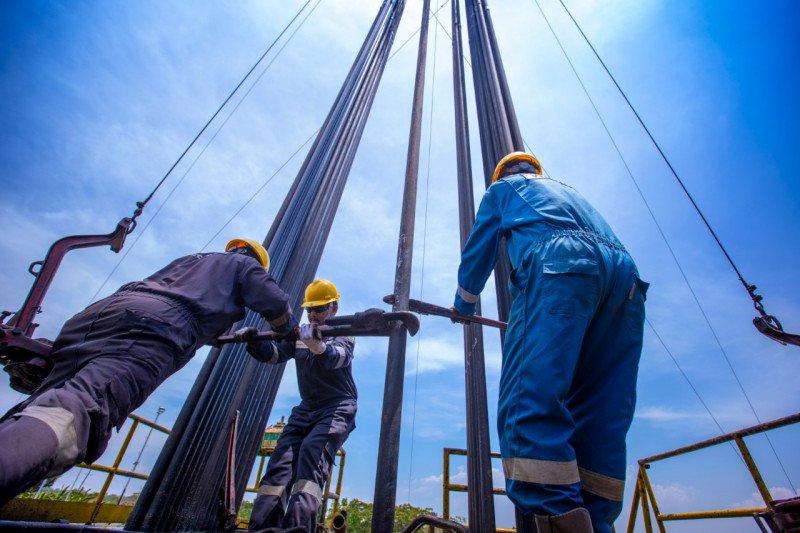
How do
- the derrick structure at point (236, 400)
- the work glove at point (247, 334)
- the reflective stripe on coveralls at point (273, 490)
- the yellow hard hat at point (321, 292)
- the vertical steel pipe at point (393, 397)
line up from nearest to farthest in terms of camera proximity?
the vertical steel pipe at point (393, 397) < the work glove at point (247, 334) < the reflective stripe on coveralls at point (273, 490) < the derrick structure at point (236, 400) < the yellow hard hat at point (321, 292)

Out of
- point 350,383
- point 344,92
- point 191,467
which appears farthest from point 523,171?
point 344,92

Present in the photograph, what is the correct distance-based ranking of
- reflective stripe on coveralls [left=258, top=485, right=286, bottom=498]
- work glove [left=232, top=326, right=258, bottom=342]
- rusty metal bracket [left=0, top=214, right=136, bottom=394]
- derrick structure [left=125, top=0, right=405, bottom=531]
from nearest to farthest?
rusty metal bracket [left=0, top=214, right=136, bottom=394], work glove [left=232, top=326, right=258, bottom=342], reflective stripe on coveralls [left=258, top=485, right=286, bottom=498], derrick structure [left=125, top=0, right=405, bottom=531]

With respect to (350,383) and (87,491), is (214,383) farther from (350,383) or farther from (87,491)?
(87,491)

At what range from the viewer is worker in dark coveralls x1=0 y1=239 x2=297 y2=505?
0.98 meters

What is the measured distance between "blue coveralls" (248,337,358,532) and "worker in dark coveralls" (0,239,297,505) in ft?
1.59

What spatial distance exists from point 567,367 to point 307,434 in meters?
1.92

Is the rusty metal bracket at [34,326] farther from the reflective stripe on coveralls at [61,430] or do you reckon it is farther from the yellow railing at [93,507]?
the yellow railing at [93,507]

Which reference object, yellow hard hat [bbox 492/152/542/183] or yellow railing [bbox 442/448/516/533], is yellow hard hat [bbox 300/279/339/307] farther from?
yellow railing [bbox 442/448/516/533]

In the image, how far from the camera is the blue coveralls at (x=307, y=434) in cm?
196

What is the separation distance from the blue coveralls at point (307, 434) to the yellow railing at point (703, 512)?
3011 mm

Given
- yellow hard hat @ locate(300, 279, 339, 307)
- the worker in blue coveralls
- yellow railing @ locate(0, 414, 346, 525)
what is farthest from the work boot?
yellow railing @ locate(0, 414, 346, 525)

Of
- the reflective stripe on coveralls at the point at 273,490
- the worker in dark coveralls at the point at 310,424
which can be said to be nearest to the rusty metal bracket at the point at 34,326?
the worker in dark coveralls at the point at 310,424

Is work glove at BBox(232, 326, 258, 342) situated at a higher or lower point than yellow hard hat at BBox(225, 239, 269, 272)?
lower

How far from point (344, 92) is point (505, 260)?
4.53 m
